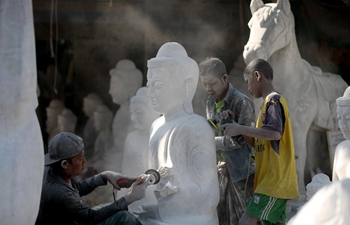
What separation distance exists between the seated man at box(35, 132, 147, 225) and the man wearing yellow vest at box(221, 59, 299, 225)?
0.73m

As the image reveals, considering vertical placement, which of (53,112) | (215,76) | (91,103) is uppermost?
(215,76)

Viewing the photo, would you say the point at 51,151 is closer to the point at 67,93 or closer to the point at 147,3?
the point at 147,3

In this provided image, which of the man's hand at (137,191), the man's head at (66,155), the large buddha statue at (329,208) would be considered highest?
the large buddha statue at (329,208)

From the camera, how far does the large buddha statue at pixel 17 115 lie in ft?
16.5

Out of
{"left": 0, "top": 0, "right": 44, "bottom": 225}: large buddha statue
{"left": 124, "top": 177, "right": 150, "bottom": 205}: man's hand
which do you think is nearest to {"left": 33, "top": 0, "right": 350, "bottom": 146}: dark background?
{"left": 124, "top": 177, "right": 150, "bottom": 205}: man's hand

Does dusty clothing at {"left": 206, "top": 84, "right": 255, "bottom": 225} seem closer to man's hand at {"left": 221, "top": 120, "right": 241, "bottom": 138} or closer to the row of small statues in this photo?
man's hand at {"left": 221, "top": 120, "right": 241, "bottom": 138}

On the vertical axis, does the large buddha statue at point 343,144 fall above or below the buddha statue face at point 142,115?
above

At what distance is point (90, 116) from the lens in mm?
14016

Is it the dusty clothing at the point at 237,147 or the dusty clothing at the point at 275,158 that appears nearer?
the dusty clothing at the point at 275,158

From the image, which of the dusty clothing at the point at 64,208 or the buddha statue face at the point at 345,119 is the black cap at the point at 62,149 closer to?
the dusty clothing at the point at 64,208

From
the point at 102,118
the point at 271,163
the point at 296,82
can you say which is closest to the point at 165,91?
the point at 271,163

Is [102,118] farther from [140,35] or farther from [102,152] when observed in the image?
[140,35]

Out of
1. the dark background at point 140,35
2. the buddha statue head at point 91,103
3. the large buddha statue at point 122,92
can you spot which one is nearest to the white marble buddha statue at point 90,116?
the buddha statue head at point 91,103

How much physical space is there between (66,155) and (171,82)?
3.04 feet
